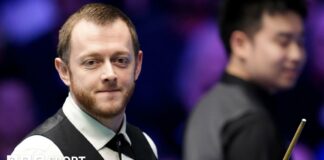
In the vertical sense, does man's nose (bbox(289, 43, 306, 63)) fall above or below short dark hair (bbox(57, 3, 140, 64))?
below

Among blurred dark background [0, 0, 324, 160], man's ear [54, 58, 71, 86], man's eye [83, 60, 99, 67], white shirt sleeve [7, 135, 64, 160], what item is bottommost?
blurred dark background [0, 0, 324, 160]

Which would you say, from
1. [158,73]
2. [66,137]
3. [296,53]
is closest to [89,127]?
[66,137]

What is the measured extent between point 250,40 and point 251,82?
0.61 ft

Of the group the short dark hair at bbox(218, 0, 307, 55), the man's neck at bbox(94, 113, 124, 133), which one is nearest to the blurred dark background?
the short dark hair at bbox(218, 0, 307, 55)

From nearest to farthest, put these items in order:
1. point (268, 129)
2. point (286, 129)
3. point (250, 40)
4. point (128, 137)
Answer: point (128, 137) < point (268, 129) < point (250, 40) < point (286, 129)

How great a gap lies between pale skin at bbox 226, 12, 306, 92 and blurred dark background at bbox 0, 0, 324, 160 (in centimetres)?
224

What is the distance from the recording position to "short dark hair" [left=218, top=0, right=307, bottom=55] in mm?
3316

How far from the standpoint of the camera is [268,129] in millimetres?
3100

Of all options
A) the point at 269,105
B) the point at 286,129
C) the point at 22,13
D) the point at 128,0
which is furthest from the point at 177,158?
the point at 269,105

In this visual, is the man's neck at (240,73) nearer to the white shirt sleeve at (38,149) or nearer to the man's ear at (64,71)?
the man's ear at (64,71)

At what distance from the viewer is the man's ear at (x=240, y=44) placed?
3.29 metres

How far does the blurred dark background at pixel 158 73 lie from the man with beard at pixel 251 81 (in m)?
2.20

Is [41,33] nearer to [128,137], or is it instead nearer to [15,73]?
[15,73]

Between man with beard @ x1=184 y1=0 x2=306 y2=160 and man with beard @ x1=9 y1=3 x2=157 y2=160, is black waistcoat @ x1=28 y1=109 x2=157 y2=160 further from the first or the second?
man with beard @ x1=184 y1=0 x2=306 y2=160
